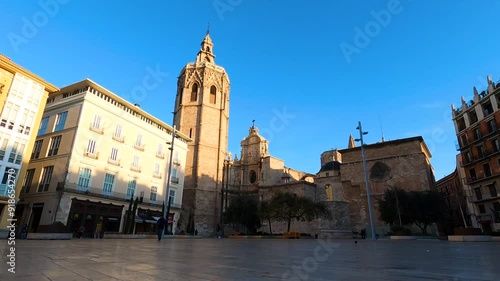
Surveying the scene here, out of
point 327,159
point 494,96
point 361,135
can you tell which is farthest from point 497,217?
point 327,159

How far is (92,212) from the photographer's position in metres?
26.8

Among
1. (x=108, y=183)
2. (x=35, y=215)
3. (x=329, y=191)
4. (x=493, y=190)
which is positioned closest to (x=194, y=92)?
(x=108, y=183)

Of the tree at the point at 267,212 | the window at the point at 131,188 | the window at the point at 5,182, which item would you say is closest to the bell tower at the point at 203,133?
the tree at the point at 267,212

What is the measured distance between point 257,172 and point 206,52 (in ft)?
90.5

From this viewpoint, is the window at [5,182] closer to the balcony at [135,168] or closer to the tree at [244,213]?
the balcony at [135,168]

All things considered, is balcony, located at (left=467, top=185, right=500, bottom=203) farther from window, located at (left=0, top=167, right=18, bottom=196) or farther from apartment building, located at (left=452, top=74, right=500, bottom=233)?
window, located at (left=0, top=167, right=18, bottom=196)

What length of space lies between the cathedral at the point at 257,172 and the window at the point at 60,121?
21.5 meters

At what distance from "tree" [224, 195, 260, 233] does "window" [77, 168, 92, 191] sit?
1969cm

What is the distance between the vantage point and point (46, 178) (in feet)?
86.2

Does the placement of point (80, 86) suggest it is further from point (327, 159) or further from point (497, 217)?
point (327, 159)

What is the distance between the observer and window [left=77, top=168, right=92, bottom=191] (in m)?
26.2

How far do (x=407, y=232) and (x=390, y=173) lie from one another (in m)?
19.6

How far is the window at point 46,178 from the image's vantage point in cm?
2591

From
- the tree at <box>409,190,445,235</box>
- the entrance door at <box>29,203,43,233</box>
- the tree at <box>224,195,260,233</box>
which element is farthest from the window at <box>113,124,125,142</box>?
the tree at <box>409,190,445,235</box>
